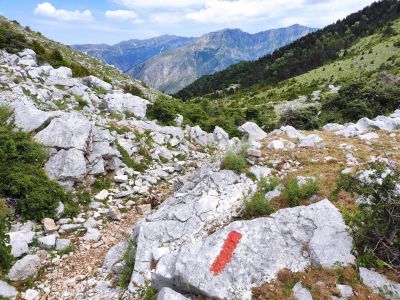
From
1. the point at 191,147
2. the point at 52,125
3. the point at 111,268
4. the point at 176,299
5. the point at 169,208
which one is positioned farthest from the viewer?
the point at 191,147

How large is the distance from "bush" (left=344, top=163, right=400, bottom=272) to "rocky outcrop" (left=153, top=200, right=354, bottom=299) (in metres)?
0.30

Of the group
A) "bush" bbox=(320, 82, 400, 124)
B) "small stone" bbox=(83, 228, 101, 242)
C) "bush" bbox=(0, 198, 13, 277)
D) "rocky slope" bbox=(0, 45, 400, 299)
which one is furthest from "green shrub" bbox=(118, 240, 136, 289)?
"bush" bbox=(320, 82, 400, 124)

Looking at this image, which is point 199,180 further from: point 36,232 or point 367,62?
point 367,62

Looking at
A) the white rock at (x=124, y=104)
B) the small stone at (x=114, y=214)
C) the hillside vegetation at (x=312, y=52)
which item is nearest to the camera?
the small stone at (x=114, y=214)

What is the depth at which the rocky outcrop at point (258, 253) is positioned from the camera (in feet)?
24.1

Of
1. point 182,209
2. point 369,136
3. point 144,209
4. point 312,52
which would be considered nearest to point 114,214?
point 144,209

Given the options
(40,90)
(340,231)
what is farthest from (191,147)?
(340,231)

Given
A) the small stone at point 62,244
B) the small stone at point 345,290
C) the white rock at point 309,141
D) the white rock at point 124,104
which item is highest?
the white rock at point 124,104

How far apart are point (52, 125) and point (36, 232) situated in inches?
219

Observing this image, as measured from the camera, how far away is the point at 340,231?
8047 mm

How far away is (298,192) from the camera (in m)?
9.84

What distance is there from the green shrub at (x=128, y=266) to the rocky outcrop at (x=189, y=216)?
0.23m

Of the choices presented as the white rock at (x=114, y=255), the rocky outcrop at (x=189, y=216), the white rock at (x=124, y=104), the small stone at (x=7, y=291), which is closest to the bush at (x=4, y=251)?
the small stone at (x=7, y=291)

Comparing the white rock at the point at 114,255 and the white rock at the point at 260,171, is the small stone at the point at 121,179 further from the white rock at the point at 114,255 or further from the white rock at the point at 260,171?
the white rock at the point at 260,171
